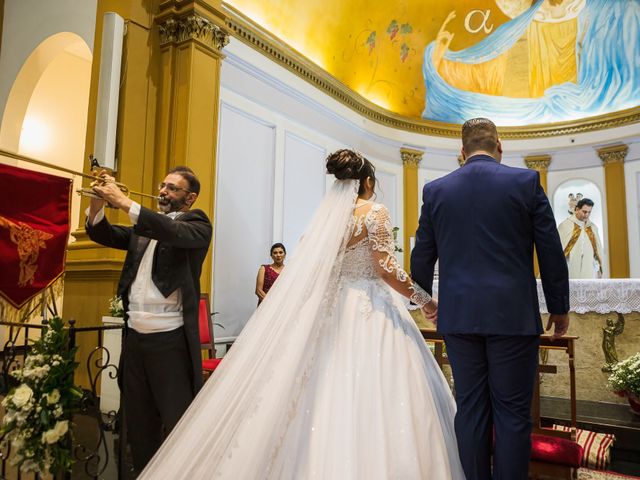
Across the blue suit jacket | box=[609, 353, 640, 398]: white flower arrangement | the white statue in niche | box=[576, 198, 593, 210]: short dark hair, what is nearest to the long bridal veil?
the blue suit jacket

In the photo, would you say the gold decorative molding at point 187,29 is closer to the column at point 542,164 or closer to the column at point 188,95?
the column at point 188,95

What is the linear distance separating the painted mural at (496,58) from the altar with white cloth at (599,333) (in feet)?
18.8

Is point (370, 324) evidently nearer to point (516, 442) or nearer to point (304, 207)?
point (516, 442)

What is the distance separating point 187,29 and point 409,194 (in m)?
5.97

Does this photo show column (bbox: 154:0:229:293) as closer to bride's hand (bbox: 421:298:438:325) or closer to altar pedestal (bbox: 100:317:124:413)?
altar pedestal (bbox: 100:317:124:413)

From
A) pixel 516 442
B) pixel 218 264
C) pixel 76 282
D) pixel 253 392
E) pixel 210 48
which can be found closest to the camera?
pixel 516 442

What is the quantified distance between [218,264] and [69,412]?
3823 mm

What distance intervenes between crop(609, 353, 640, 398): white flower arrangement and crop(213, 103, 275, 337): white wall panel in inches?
166

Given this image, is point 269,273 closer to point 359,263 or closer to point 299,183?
point 299,183

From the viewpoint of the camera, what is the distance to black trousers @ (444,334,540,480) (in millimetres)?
1984

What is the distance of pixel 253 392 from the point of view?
210 cm

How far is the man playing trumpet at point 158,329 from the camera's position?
91.1 inches

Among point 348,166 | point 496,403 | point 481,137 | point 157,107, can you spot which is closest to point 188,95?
point 157,107

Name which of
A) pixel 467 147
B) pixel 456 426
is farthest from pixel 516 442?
pixel 467 147
